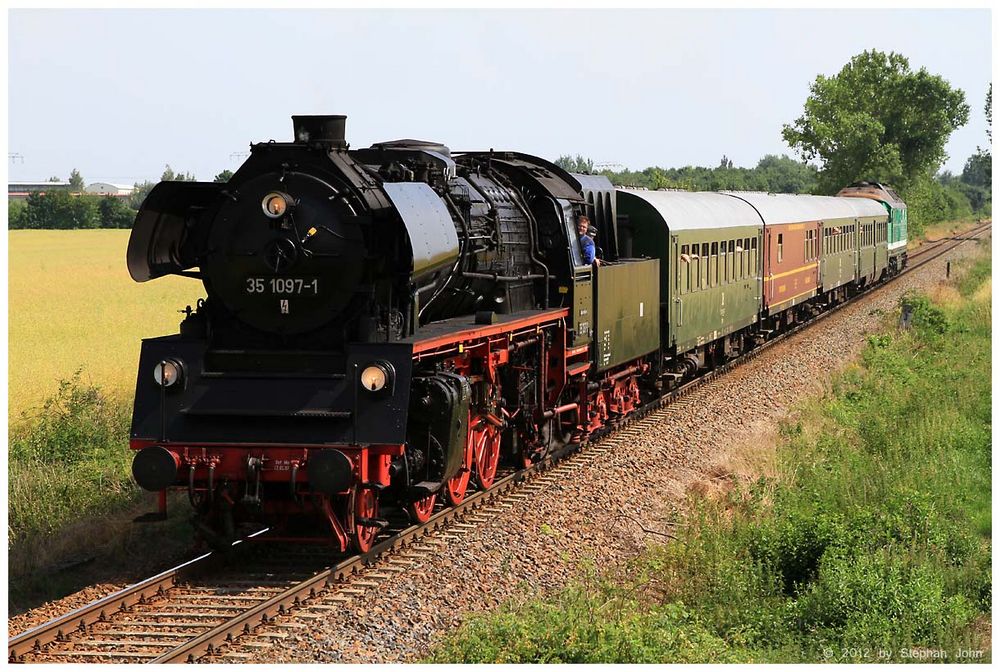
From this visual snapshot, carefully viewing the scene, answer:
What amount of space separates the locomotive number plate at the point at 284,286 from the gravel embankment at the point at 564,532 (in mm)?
2334

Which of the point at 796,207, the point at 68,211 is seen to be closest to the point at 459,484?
the point at 796,207

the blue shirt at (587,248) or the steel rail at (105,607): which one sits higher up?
the blue shirt at (587,248)

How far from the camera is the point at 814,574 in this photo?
9875 mm

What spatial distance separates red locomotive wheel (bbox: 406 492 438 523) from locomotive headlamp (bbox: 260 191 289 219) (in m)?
2.65

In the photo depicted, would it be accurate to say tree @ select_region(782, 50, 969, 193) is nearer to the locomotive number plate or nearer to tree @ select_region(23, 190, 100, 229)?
tree @ select_region(23, 190, 100, 229)

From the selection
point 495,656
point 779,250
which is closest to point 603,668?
point 495,656

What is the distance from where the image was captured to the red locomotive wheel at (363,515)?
31.2 ft

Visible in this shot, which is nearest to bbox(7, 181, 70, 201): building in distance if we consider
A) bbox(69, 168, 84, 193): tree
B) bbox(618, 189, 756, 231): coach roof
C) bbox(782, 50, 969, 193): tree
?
bbox(69, 168, 84, 193): tree

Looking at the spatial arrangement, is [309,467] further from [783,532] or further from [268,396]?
[783,532]

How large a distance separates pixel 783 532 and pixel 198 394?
5001mm

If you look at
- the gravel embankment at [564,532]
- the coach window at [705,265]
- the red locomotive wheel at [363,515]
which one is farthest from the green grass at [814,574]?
the coach window at [705,265]

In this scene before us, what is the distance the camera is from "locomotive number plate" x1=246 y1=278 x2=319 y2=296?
9.51m

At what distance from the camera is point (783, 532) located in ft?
34.0

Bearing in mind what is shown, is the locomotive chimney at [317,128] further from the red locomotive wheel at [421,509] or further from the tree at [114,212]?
the tree at [114,212]
